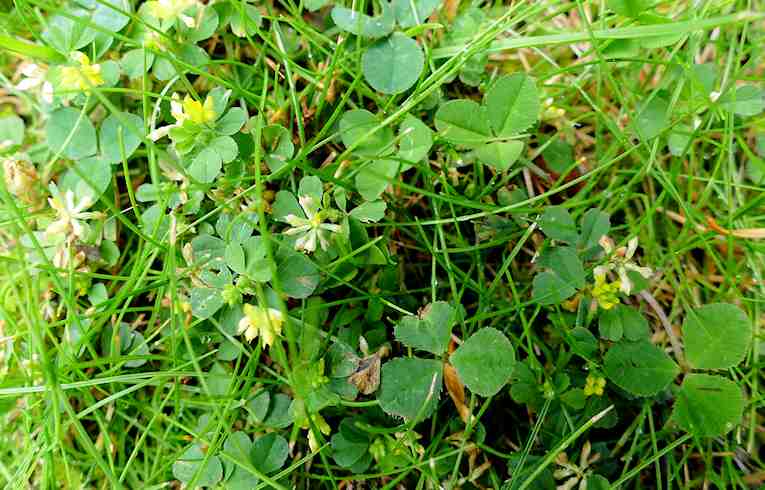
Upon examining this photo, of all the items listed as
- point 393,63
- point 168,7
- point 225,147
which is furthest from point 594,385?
point 168,7

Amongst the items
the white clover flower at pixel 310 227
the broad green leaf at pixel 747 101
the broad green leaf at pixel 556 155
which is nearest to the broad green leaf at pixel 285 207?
the white clover flower at pixel 310 227

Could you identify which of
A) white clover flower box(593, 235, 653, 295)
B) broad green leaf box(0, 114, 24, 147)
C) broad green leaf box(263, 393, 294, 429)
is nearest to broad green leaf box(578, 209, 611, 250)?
white clover flower box(593, 235, 653, 295)

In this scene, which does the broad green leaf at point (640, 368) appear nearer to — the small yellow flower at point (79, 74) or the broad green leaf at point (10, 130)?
the small yellow flower at point (79, 74)

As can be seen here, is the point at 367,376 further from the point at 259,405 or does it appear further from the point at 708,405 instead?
the point at 708,405

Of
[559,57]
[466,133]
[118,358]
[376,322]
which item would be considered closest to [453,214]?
[466,133]

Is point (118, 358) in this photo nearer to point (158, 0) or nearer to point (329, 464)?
point (329, 464)

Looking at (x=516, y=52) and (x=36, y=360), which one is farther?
(x=516, y=52)

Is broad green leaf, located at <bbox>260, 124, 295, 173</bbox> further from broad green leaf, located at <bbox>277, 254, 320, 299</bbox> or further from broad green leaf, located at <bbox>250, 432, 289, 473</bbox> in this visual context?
broad green leaf, located at <bbox>250, 432, 289, 473</bbox>
